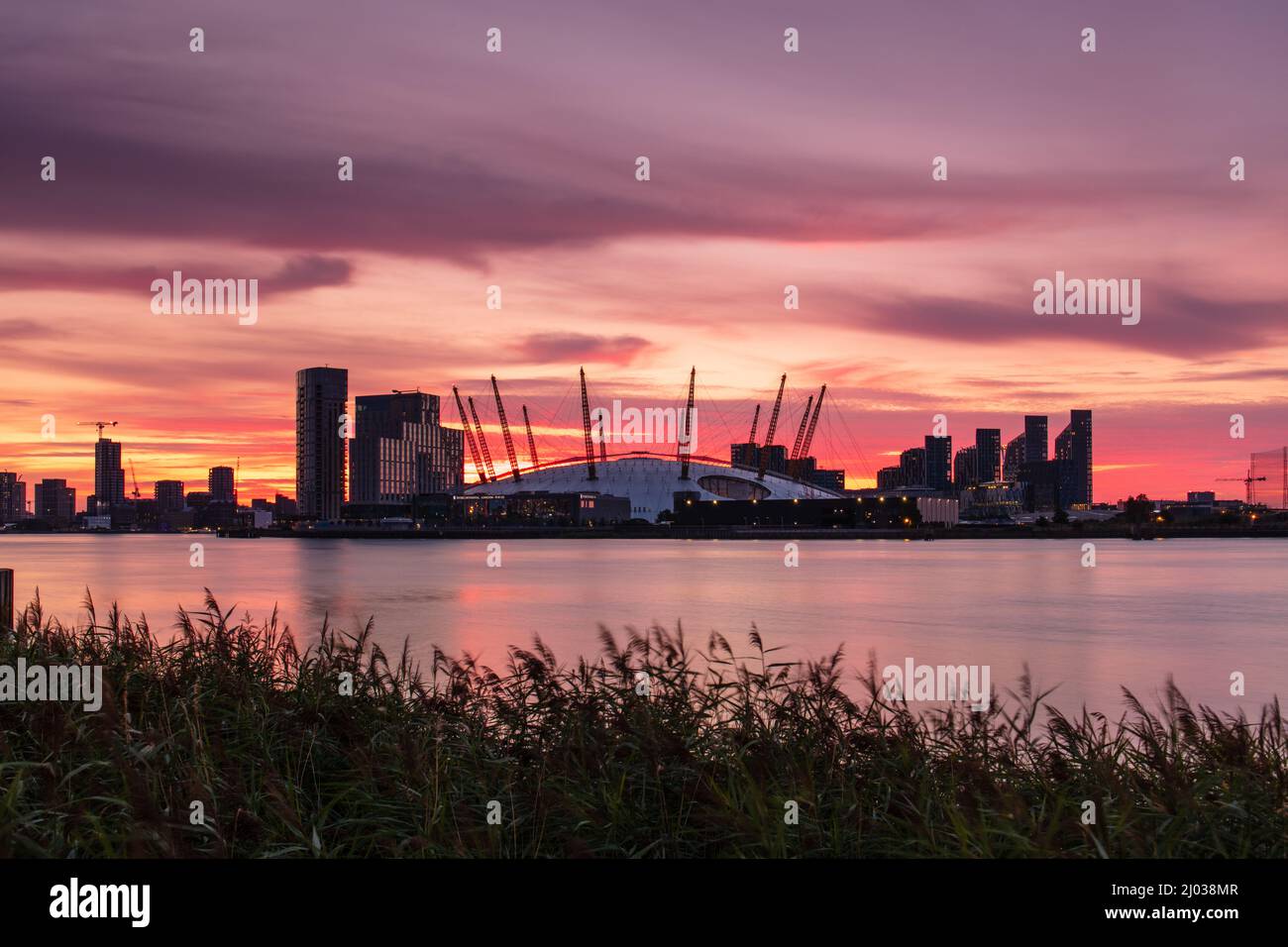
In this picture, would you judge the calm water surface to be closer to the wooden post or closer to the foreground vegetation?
the foreground vegetation

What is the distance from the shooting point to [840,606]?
76.6 metres

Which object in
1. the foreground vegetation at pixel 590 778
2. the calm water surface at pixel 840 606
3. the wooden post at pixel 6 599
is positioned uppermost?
the wooden post at pixel 6 599

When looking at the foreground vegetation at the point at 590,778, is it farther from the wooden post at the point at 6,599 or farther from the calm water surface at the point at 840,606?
the wooden post at the point at 6,599

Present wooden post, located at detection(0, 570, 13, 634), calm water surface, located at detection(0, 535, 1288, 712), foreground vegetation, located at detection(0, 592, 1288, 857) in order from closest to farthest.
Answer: foreground vegetation, located at detection(0, 592, 1288, 857)
wooden post, located at detection(0, 570, 13, 634)
calm water surface, located at detection(0, 535, 1288, 712)

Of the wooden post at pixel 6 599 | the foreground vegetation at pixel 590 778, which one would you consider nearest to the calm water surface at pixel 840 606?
the foreground vegetation at pixel 590 778

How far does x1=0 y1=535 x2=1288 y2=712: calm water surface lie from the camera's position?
46.8 meters

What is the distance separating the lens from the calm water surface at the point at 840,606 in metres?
46.8

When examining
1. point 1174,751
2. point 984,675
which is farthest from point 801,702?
point 984,675

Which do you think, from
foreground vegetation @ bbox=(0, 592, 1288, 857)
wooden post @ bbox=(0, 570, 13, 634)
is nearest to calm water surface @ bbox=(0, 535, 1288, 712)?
foreground vegetation @ bbox=(0, 592, 1288, 857)

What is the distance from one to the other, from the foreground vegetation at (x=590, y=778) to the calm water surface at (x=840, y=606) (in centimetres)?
523

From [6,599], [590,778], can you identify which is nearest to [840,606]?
[6,599]

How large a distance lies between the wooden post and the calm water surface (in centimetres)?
1034
